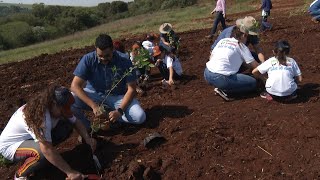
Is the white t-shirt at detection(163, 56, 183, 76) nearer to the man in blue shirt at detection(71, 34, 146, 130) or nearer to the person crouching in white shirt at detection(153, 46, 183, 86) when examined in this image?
the person crouching in white shirt at detection(153, 46, 183, 86)

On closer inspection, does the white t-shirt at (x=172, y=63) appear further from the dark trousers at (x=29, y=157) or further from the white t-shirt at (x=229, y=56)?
the dark trousers at (x=29, y=157)

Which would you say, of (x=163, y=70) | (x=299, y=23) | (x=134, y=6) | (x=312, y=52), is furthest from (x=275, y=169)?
(x=134, y=6)

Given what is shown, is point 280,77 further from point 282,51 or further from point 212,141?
point 212,141

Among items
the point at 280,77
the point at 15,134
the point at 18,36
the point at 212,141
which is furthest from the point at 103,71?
the point at 18,36

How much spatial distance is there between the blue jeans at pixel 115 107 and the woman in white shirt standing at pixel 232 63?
1308mm

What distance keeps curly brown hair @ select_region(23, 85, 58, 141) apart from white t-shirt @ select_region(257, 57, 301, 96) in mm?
3010

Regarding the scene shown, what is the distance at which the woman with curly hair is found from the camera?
12.8 feet

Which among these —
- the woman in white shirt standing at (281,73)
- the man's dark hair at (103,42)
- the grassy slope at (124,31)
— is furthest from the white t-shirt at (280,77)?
the grassy slope at (124,31)

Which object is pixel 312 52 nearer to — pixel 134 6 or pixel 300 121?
pixel 300 121

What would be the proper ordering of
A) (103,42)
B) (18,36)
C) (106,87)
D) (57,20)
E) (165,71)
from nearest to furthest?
(103,42) → (106,87) → (165,71) → (18,36) → (57,20)

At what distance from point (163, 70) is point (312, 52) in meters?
3.38

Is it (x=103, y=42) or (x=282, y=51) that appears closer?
(x=103, y=42)

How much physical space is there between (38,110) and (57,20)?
4687 centimetres

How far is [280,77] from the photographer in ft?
17.7
